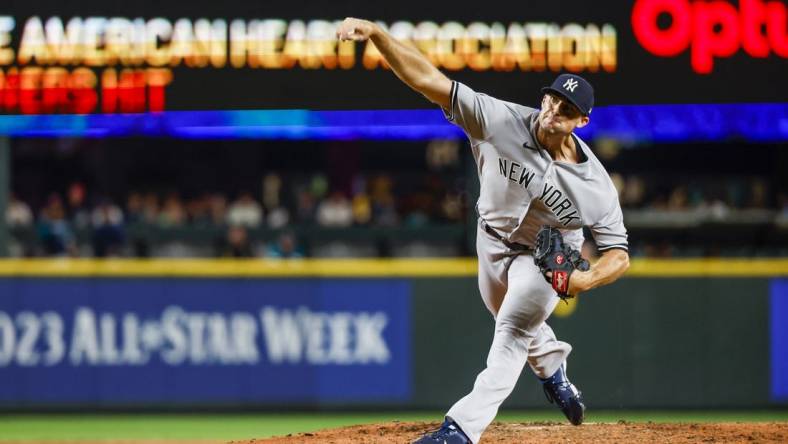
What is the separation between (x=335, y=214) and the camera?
12.1 m

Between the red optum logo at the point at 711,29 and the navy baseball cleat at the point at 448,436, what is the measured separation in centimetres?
417

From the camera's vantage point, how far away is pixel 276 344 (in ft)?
29.7

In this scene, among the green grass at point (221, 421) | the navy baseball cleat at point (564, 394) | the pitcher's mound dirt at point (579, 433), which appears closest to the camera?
the pitcher's mound dirt at point (579, 433)

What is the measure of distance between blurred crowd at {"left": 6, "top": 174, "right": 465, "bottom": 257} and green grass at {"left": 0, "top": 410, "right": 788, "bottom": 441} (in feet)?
6.23

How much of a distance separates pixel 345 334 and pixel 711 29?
3.49m

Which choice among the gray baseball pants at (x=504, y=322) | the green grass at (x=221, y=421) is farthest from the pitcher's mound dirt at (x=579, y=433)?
the green grass at (x=221, y=421)

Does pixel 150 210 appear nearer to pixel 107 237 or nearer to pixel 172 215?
pixel 172 215

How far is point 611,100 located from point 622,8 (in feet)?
2.11

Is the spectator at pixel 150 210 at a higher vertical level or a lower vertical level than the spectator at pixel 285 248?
higher

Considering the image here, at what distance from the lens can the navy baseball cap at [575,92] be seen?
16.2 feet

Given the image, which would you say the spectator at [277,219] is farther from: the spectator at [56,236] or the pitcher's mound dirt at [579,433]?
the pitcher's mound dirt at [579,433]

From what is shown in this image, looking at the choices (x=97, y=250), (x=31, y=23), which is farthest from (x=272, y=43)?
(x=97, y=250)

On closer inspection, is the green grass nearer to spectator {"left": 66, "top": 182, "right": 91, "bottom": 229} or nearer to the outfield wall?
the outfield wall

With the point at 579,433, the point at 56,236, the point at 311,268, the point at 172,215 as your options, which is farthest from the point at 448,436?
the point at 172,215
